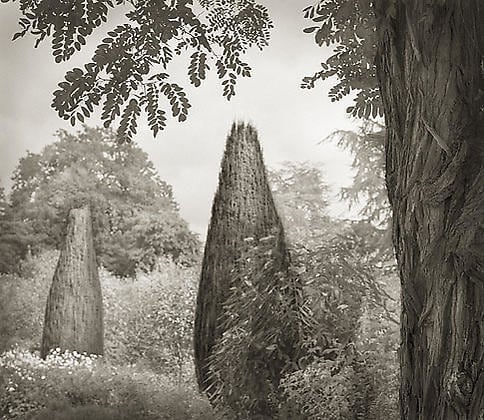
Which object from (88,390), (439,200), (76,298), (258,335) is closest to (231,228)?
(258,335)

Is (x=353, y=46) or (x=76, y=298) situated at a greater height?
(x=353, y=46)

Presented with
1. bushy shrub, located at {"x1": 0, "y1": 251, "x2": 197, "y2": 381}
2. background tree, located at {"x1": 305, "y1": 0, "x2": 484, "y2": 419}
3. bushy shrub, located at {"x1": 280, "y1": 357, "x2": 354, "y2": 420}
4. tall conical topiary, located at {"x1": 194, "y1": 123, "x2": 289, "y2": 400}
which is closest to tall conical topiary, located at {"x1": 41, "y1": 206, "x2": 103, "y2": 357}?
bushy shrub, located at {"x1": 0, "y1": 251, "x2": 197, "y2": 381}

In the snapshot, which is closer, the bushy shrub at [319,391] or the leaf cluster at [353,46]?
the leaf cluster at [353,46]

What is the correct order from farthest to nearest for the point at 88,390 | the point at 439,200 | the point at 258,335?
the point at 258,335, the point at 88,390, the point at 439,200

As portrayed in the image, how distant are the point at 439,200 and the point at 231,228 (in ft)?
4.00

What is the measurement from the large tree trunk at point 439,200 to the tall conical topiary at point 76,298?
120cm

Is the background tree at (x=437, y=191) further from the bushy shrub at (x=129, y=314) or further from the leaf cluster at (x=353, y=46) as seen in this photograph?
the bushy shrub at (x=129, y=314)

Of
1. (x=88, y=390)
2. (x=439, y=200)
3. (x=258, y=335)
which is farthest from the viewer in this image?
(x=258, y=335)

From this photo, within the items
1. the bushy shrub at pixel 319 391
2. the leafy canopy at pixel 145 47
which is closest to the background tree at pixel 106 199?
the leafy canopy at pixel 145 47

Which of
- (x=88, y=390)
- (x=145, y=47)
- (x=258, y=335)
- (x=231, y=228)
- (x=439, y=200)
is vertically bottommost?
(x=88, y=390)

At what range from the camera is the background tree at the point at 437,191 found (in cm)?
106

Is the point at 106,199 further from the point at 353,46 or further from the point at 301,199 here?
the point at 353,46

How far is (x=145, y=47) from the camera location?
72.1 inches

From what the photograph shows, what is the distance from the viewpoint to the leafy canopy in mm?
1764
